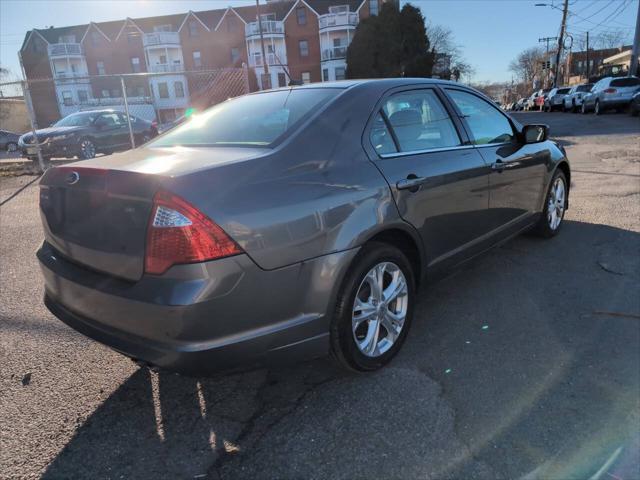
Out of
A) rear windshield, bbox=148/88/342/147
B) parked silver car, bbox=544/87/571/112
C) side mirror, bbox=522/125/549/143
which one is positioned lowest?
parked silver car, bbox=544/87/571/112

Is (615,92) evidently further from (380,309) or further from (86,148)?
(380,309)

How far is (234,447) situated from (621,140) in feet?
46.5

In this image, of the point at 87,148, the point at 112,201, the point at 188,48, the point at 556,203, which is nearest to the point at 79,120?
the point at 87,148

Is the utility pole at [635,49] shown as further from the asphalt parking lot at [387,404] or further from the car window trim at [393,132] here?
the asphalt parking lot at [387,404]

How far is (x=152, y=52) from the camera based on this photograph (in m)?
49.7

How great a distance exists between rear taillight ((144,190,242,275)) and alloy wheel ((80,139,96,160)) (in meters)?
12.8

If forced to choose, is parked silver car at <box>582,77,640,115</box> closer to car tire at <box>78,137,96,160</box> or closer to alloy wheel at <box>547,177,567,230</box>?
alloy wheel at <box>547,177,567,230</box>

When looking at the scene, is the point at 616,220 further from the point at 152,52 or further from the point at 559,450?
the point at 152,52

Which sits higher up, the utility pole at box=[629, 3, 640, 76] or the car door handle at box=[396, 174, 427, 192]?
the utility pole at box=[629, 3, 640, 76]

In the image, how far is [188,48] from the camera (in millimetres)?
50469

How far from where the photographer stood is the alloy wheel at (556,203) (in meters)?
4.89

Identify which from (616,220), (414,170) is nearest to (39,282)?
(414,170)

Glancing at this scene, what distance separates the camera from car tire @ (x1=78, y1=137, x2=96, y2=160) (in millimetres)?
13234

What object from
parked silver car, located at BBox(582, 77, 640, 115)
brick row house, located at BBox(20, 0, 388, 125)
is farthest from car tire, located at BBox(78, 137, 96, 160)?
brick row house, located at BBox(20, 0, 388, 125)
